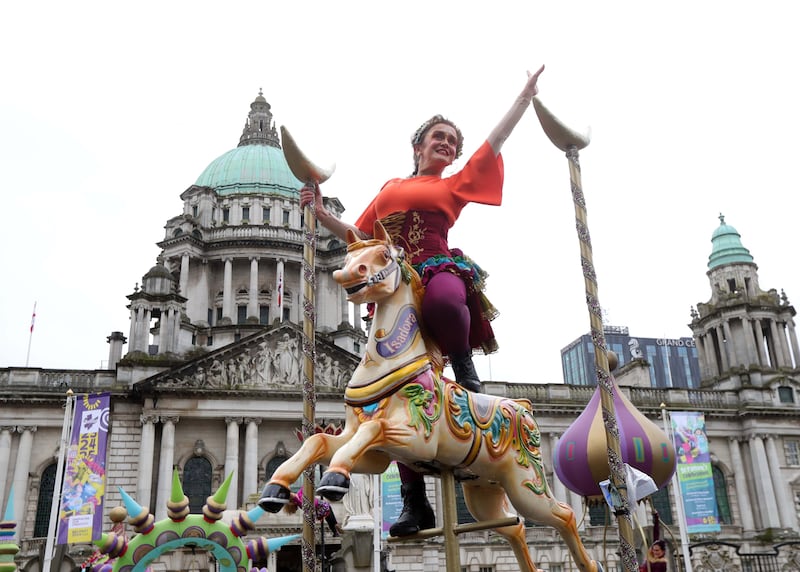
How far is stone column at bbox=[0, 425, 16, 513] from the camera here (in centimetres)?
3611

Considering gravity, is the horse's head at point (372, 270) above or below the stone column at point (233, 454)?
below

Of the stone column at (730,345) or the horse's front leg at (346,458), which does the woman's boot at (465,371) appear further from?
the stone column at (730,345)

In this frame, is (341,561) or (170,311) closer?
(341,561)

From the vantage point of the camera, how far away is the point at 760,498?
45625 millimetres

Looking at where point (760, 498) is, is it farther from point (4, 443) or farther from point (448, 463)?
point (448, 463)

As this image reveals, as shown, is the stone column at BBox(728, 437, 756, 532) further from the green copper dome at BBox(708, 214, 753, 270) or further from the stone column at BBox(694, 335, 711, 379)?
the green copper dome at BBox(708, 214, 753, 270)

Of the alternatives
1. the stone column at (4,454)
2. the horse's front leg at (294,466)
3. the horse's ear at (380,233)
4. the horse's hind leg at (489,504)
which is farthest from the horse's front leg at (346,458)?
the stone column at (4,454)

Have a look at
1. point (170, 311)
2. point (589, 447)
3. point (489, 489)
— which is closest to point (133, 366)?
point (170, 311)

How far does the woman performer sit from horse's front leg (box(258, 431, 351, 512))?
4.77 feet

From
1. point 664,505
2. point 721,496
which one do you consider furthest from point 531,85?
point 721,496

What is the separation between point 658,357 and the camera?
10781 cm

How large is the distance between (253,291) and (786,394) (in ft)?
117

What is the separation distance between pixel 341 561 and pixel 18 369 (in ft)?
72.4

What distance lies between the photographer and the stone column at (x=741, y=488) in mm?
45312
